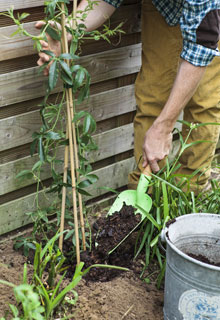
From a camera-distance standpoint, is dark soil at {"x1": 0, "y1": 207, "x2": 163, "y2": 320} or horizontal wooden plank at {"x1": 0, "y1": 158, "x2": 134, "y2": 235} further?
horizontal wooden plank at {"x1": 0, "y1": 158, "x2": 134, "y2": 235}

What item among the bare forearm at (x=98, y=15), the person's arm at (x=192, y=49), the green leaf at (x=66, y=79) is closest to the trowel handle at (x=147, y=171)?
the person's arm at (x=192, y=49)

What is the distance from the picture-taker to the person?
1.99 m

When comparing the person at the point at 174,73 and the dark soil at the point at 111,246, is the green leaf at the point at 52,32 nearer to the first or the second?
the person at the point at 174,73

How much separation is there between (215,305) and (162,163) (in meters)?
1.24

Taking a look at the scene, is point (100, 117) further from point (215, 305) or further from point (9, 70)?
point (215, 305)

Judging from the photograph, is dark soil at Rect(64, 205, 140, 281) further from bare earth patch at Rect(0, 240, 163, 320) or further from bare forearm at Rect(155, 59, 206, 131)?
bare forearm at Rect(155, 59, 206, 131)

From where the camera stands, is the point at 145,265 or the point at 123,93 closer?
the point at 145,265

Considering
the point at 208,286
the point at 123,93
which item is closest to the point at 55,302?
the point at 208,286

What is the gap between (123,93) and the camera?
2746 mm

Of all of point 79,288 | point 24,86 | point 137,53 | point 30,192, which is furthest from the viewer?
point 137,53

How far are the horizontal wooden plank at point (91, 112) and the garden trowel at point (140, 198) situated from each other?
22.6 inches

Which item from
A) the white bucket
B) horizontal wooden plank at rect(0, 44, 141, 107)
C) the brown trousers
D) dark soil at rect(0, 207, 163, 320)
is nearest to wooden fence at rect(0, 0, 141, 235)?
horizontal wooden plank at rect(0, 44, 141, 107)

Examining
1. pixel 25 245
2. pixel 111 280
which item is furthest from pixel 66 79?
pixel 111 280

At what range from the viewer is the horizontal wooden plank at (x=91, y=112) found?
2297 mm
